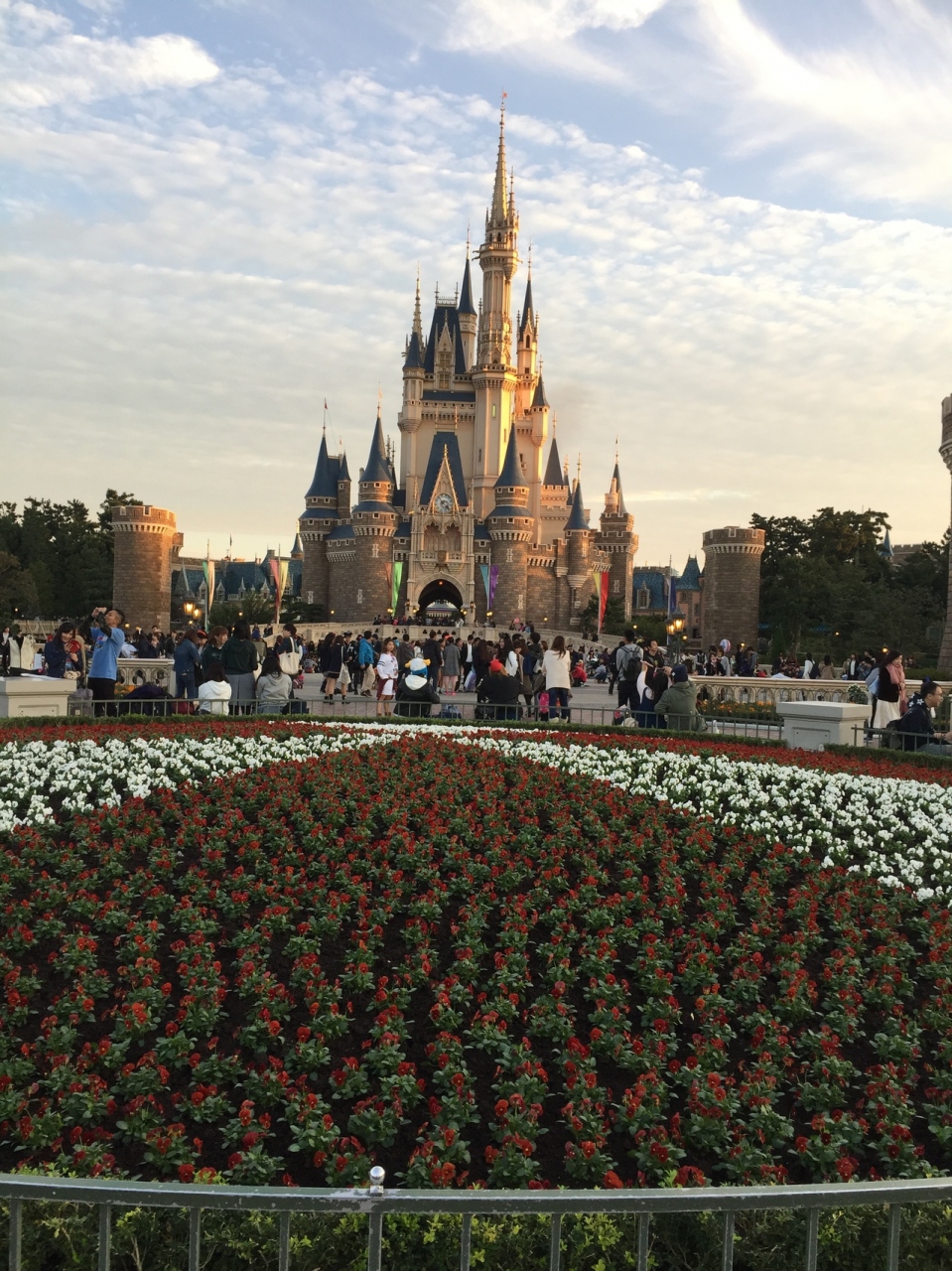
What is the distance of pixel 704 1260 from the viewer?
3.98m

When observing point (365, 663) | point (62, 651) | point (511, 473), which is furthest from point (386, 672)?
point (511, 473)

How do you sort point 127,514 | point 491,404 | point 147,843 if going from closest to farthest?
point 147,843, point 127,514, point 491,404

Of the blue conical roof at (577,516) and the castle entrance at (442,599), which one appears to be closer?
the castle entrance at (442,599)

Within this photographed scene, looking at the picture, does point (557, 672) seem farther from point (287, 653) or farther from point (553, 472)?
point (553, 472)

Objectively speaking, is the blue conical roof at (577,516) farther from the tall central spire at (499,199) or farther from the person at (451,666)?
the person at (451,666)

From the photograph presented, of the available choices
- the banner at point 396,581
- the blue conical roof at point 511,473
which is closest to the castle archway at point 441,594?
the banner at point 396,581

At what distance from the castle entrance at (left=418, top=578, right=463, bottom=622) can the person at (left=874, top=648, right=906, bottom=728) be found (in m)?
63.4

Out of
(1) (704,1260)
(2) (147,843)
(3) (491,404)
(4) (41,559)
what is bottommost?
(1) (704,1260)

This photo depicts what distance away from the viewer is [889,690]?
15398mm

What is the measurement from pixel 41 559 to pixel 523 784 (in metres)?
67.1

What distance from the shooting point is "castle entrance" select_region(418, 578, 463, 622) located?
80.4 m

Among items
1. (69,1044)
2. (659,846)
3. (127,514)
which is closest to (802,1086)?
(69,1044)

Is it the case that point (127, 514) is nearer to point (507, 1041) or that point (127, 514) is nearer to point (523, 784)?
point (523, 784)

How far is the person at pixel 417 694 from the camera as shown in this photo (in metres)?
15.9
